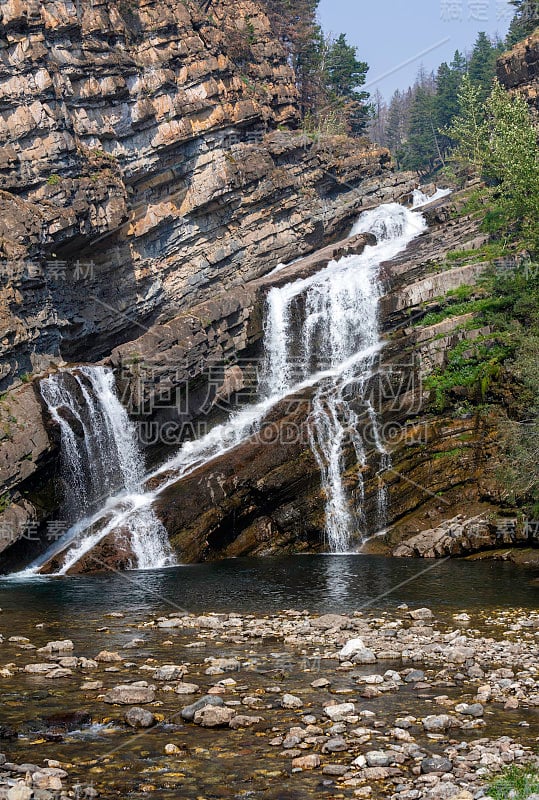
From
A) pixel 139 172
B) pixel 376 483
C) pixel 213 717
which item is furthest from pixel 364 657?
pixel 139 172

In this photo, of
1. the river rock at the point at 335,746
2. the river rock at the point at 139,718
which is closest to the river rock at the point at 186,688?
the river rock at the point at 139,718

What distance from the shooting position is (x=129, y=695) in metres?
14.1

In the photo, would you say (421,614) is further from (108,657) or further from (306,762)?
(306,762)

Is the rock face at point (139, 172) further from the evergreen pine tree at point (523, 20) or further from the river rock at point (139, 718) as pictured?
the river rock at point (139, 718)

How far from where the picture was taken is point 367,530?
34.8m

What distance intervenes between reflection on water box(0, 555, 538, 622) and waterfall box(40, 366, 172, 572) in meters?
5.74

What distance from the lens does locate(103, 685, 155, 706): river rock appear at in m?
14.0

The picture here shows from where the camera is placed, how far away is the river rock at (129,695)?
14.0 m

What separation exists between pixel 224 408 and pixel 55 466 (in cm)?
967

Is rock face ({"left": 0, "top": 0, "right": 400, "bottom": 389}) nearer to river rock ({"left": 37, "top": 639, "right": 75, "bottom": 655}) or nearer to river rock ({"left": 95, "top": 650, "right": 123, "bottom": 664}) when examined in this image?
river rock ({"left": 37, "top": 639, "right": 75, "bottom": 655})

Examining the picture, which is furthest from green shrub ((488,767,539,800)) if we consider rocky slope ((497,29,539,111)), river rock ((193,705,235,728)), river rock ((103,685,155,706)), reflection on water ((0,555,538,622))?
rocky slope ((497,29,539,111))

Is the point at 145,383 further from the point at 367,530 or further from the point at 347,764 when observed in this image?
the point at 347,764

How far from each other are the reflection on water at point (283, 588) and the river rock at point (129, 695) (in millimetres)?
8253

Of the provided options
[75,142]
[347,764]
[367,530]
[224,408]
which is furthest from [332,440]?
[347,764]
